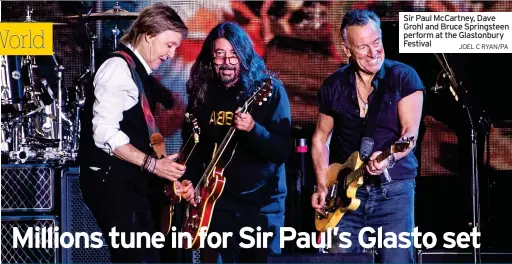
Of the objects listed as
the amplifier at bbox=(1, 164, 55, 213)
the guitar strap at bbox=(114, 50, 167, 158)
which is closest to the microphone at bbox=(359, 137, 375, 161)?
the guitar strap at bbox=(114, 50, 167, 158)

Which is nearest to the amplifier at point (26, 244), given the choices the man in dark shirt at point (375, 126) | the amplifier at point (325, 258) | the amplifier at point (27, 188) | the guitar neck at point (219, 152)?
the amplifier at point (27, 188)

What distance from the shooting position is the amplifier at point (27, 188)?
7438 mm

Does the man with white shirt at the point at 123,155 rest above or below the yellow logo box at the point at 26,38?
below

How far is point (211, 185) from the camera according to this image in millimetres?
7367

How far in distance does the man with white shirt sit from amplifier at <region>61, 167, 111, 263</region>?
9cm

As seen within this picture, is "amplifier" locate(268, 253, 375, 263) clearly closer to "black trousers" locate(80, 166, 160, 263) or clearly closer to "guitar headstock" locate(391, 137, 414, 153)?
"guitar headstock" locate(391, 137, 414, 153)

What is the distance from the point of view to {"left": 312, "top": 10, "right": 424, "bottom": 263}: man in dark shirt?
7.29 metres

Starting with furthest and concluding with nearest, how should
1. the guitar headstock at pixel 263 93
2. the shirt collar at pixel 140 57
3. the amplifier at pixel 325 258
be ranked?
1. the shirt collar at pixel 140 57
2. the guitar headstock at pixel 263 93
3. the amplifier at pixel 325 258

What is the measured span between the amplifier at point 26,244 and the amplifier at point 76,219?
84 mm

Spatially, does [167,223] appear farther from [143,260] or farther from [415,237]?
[415,237]

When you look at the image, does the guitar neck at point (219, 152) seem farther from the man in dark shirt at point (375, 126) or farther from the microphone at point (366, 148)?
the microphone at point (366, 148)

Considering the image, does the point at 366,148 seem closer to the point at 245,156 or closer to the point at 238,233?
the point at 245,156

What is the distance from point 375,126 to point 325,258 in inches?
44.8

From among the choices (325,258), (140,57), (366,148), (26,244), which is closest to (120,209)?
(26,244)
